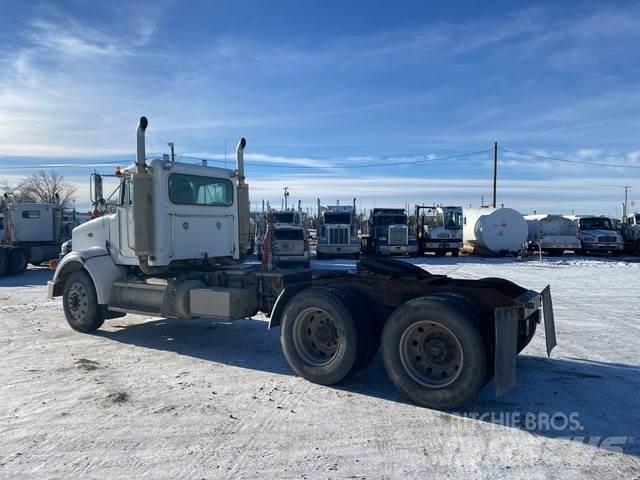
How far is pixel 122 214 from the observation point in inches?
347

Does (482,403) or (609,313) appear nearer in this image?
(482,403)

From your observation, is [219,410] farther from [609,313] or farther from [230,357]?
[609,313]

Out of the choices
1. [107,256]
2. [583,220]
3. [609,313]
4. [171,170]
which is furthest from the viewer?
[583,220]

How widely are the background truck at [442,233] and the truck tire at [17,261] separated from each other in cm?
2067

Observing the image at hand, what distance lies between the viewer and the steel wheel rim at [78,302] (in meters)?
9.09

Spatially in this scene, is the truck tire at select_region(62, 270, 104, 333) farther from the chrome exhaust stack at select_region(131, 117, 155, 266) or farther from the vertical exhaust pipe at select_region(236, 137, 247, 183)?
the vertical exhaust pipe at select_region(236, 137, 247, 183)

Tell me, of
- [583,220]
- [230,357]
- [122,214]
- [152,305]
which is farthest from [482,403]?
[583,220]

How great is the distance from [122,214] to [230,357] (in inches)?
122

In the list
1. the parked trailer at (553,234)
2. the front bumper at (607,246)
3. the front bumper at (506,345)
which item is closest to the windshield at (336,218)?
the parked trailer at (553,234)

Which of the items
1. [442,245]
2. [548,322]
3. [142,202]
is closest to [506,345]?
[548,322]

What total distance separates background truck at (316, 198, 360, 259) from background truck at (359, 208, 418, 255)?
7.41 ft

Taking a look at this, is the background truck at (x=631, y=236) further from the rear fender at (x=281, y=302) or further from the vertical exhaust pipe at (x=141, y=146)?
the vertical exhaust pipe at (x=141, y=146)

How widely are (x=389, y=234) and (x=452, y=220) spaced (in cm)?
454

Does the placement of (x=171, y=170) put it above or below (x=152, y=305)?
above
